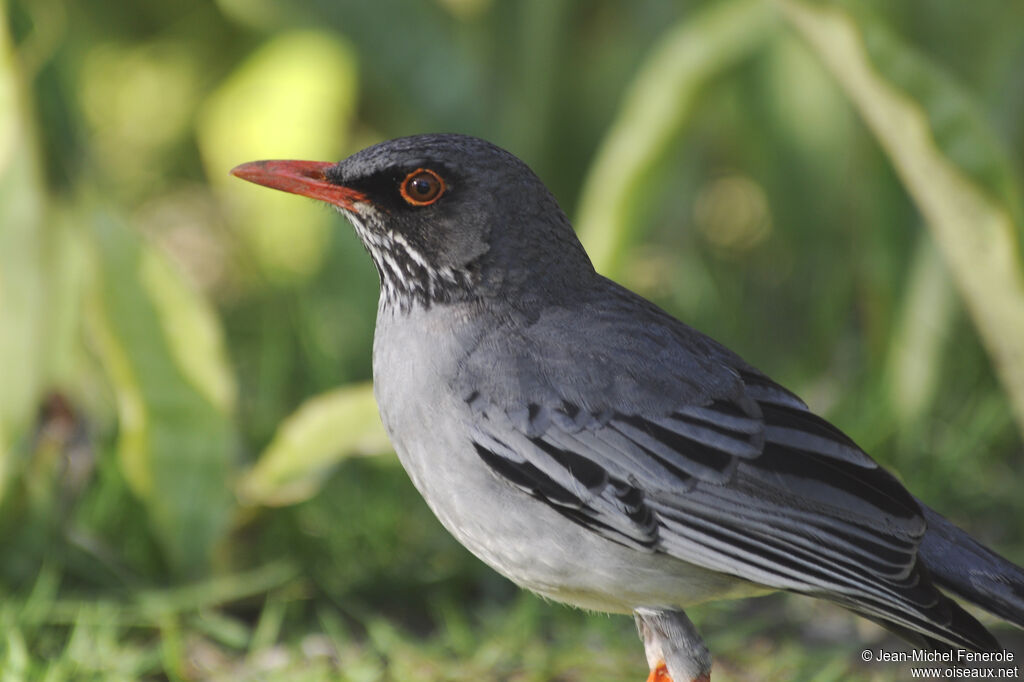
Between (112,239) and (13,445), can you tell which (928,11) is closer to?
(112,239)

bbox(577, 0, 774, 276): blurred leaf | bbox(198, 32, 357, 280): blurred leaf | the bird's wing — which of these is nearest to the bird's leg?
the bird's wing

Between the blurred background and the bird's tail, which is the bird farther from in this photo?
the blurred background

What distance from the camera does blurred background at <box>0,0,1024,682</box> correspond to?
3.92 m

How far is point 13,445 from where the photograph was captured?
396 cm

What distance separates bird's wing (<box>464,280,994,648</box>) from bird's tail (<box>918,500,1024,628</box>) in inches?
5.6

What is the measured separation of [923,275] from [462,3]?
2.44 meters

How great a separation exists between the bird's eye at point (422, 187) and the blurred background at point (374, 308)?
86cm

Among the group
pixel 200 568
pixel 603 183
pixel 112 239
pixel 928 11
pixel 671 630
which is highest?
pixel 928 11

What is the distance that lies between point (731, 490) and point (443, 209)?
3.37ft

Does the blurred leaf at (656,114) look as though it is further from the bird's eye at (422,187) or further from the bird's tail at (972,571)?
the bird's tail at (972,571)

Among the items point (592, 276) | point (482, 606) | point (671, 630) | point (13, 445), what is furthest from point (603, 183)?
point (13, 445)

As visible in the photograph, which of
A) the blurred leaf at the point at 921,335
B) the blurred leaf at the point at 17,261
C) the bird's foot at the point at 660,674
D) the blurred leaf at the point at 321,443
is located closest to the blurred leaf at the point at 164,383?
the blurred leaf at the point at 17,261

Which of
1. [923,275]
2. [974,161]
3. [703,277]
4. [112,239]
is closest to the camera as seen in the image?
[974,161]

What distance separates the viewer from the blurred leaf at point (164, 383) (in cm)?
405
